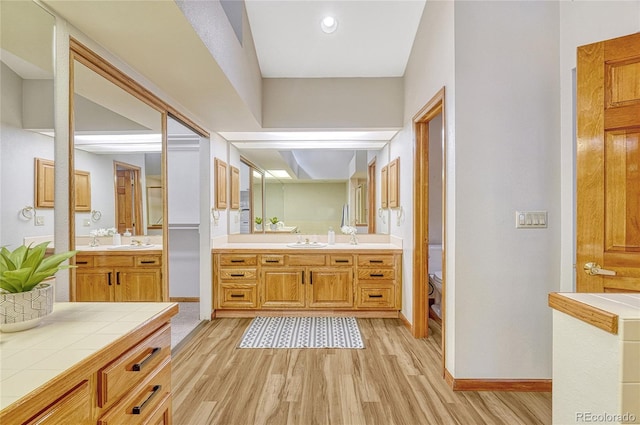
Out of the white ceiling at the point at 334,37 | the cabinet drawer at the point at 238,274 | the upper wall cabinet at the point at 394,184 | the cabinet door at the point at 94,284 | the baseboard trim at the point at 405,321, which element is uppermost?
the white ceiling at the point at 334,37

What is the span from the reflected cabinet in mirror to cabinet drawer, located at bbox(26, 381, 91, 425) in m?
0.98

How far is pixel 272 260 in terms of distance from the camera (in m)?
3.39

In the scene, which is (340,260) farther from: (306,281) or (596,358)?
(596,358)

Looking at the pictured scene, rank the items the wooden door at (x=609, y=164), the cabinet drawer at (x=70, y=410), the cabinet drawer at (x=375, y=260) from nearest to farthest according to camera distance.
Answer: the cabinet drawer at (x=70, y=410) < the wooden door at (x=609, y=164) < the cabinet drawer at (x=375, y=260)

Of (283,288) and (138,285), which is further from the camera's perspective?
(283,288)

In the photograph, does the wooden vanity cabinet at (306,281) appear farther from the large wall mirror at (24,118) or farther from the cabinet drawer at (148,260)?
the large wall mirror at (24,118)

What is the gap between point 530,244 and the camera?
2.02 m

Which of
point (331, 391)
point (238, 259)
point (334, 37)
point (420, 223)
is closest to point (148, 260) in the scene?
point (238, 259)

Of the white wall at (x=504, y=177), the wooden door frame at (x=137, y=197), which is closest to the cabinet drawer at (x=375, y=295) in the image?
the white wall at (x=504, y=177)

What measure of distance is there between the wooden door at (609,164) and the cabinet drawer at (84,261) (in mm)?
2811

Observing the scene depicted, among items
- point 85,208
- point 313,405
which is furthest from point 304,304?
point 85,208

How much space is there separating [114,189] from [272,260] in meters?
1.78

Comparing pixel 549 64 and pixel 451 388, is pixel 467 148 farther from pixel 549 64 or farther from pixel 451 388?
pixel 451 388

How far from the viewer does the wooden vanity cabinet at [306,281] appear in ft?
11.1
